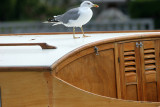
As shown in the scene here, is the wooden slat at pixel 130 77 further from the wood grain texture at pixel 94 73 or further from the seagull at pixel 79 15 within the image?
the seagull at pixel 79 15

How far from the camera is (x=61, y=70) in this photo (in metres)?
2.72

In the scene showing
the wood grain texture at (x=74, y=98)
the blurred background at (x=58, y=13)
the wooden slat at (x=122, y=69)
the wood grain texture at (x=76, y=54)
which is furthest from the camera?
the blurred background at (x=58, y=13)

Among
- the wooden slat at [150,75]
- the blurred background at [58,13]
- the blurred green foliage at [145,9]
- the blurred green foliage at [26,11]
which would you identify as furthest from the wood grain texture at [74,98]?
the blurred green foliage at [26,11]

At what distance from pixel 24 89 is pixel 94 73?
2.88ft

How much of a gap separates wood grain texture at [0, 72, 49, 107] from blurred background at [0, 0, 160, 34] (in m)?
8.83

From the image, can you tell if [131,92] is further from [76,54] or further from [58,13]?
[58,13]

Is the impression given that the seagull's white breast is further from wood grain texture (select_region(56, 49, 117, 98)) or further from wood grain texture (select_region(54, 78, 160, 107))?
wood grain texture (select_region(54, 78, 160, 107))

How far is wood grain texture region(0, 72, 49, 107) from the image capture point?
8.20 ft

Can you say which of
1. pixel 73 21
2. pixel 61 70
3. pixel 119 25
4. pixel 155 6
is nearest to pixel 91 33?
pixel 73 21

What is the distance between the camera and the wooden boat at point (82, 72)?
2502 mm

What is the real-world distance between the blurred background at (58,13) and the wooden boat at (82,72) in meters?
7.76

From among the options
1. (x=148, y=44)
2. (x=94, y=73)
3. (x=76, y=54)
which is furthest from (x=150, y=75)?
(x=76, y=54)

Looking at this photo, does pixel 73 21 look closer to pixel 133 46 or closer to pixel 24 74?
pixel 133 46

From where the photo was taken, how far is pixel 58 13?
726 inches
